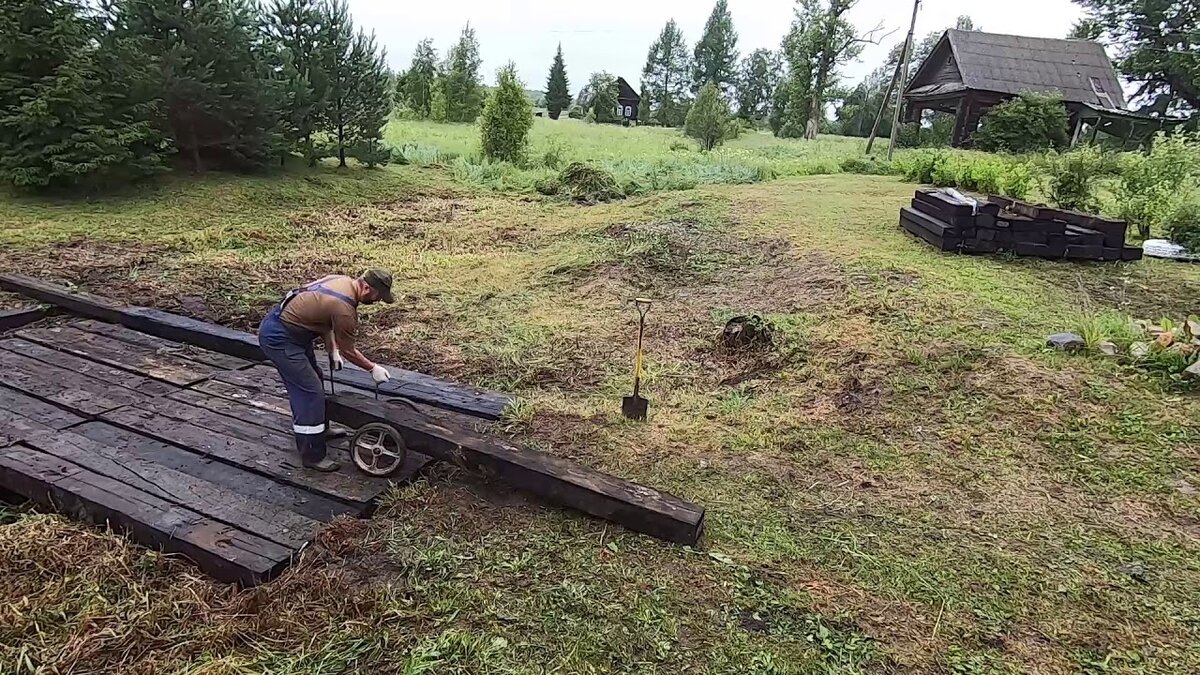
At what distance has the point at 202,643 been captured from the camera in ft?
7.22

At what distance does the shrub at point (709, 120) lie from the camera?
21.0 metres

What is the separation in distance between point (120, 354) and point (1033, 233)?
8.07m

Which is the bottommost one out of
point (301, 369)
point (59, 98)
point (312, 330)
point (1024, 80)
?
point (301, 369)

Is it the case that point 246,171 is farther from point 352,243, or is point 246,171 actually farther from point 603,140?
point 603,140

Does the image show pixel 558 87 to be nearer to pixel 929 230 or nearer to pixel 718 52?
pixel 718 52

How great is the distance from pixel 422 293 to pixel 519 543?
4.25m

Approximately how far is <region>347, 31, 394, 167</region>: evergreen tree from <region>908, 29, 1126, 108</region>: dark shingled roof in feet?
53.9

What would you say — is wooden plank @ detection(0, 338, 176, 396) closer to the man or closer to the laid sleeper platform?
the laid sleeper platform

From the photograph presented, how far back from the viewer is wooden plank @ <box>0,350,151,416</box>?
3.83 m

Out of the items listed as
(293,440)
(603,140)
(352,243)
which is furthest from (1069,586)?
(603,140)

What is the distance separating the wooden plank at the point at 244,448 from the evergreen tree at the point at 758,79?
54251 millimetres

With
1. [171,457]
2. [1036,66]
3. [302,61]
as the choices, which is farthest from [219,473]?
[1036,66]

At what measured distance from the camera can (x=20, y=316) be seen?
5148mm

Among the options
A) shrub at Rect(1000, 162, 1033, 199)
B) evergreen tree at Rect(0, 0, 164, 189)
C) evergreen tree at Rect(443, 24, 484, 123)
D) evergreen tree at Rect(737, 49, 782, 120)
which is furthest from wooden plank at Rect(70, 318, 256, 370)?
evergreen tree at Rect(737, 49, 782, 120)
